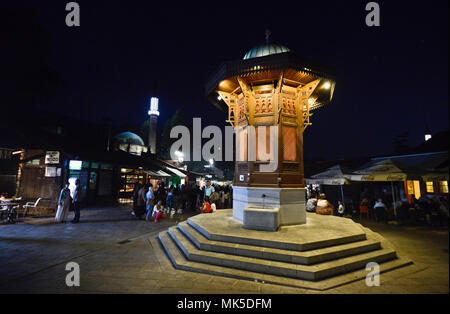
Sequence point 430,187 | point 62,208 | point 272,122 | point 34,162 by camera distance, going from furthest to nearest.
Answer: point 430,187 < point 34,162 < point 62,208 < point 272,122

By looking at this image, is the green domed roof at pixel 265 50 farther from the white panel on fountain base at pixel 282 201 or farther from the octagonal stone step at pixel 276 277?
the octagonal stone step at pixel 276 277

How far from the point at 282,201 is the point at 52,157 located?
1474 cm

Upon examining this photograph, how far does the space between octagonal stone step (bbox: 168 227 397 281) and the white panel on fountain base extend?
247cm

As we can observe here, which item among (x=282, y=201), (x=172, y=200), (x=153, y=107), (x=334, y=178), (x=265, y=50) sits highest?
(x=153, y=107)

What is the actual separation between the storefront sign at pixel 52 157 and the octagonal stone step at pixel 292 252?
1277 cm

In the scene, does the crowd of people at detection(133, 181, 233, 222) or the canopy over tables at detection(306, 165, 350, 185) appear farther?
the canopy over tables at detection(306, 165, 350, 185)

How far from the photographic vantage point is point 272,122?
8023mm

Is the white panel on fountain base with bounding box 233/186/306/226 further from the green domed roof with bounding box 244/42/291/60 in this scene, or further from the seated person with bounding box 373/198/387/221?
the seated person with bounding box 373/198/387/221

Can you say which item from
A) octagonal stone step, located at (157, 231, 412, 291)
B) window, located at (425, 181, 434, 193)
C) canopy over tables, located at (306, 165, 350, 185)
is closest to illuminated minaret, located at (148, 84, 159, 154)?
canopy over tables, located at (306, 165, 350, 185)

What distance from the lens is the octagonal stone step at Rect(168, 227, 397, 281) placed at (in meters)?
4.36

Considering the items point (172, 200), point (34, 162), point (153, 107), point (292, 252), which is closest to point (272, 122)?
point (292, 252)

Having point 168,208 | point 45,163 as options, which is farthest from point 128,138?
point 168,208

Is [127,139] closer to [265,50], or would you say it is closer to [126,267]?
[265,50]

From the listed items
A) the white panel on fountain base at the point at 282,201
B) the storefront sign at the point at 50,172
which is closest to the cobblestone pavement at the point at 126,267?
the white panel on fountain base at the point at 282,201
